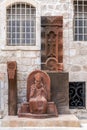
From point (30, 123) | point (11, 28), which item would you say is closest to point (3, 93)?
point (11, 28)

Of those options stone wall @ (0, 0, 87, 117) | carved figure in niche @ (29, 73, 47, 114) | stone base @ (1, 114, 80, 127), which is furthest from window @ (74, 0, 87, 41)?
stone base @ (1, 114, 80, 127)

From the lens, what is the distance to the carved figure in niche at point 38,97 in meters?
9.01

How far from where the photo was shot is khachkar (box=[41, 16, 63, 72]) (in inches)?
421

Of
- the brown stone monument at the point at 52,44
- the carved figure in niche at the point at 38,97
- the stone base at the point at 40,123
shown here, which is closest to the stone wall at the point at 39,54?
the brown stone monument at the point at 52,44

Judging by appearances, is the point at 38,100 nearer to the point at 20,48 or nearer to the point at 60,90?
the point at 60,90

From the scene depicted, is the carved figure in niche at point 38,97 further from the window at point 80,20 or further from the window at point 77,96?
the window at point 80,20

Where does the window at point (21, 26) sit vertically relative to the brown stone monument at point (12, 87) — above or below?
above

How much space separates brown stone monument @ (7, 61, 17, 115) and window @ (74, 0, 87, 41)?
7.56ft

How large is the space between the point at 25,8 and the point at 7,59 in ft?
4.95

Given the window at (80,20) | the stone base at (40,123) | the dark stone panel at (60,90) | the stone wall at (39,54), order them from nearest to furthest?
1. the stone base at (40,123)
2. the dark stone panel at (60,90)
3. the stone wall at (39,54)
4. the window at (80,20)

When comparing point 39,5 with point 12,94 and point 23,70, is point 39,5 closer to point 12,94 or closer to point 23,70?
point 23,70

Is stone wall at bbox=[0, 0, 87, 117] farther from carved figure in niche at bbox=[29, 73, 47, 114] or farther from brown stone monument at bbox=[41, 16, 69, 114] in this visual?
carved figure in niche at bbox=[29, 73, 47, 114]

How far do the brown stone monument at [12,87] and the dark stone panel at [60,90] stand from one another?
91 cm

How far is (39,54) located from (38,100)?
2.19 m
